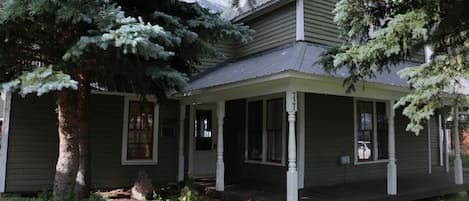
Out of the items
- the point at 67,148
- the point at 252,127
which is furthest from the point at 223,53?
the point at 67,148

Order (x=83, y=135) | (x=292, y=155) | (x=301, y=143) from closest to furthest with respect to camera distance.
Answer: (x=292, y=155), (x=83, y=135), (x=301, y=143)

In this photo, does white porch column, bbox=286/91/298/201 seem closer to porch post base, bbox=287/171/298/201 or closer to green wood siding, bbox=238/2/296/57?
porch post base, bbox=287/171/298/201

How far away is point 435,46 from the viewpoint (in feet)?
19.3

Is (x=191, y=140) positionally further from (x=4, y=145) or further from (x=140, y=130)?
(x=4, y=145)

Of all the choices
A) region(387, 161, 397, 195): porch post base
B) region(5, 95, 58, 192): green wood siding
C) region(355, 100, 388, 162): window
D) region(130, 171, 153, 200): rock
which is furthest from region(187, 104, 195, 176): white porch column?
region(387, 161, 397, 195): porch post base

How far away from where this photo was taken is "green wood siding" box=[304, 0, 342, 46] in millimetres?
9539

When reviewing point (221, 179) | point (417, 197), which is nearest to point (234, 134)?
point (221, 179)

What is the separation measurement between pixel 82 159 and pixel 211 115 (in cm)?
464

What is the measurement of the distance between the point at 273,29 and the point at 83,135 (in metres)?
5.50

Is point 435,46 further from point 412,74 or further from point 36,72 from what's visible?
point 36,72

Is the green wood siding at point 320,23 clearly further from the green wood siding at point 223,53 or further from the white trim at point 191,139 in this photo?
the white trim at point 191,139

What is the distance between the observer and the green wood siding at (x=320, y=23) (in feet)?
31.3

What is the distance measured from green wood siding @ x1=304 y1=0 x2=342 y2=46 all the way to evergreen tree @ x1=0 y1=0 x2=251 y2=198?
2.73 metres

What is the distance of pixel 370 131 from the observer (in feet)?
34.6
